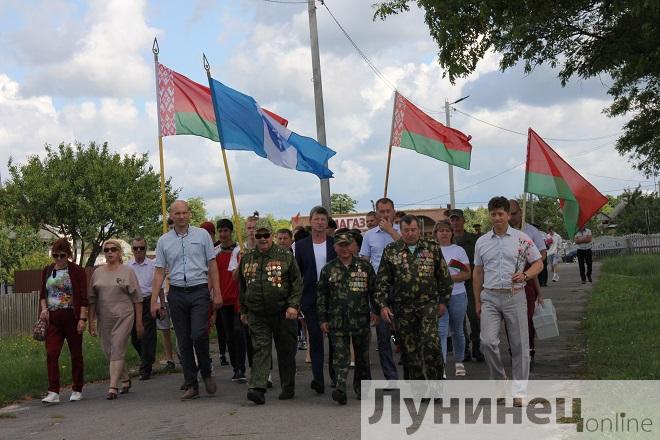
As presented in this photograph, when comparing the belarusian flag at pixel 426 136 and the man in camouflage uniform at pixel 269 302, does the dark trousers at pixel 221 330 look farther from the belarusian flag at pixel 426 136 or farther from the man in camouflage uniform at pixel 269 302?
the belarusian flag at pixel 426 136

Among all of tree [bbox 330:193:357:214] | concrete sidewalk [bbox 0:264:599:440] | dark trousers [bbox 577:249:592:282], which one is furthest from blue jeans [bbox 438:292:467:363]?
tree [bbox 330:193:357:214]

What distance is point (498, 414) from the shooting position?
840 centimetres

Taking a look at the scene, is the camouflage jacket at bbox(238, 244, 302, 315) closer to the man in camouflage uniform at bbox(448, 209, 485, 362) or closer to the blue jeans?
the blue jeans

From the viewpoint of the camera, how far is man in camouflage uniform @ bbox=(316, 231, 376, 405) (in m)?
9.60

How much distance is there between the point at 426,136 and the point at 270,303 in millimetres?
8812

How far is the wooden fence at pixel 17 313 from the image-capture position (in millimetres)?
23984

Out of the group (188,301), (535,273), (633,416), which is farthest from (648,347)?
(188,301)

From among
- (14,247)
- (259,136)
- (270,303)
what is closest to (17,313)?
(259,136)

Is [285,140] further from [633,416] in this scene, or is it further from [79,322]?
[633,416]

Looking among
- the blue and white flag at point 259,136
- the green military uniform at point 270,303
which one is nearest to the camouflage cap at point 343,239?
the green military uniform at point 270,303

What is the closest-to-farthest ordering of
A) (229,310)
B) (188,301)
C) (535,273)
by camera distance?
(535,273) → (188,301) → (229,310)

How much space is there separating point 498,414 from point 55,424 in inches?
159

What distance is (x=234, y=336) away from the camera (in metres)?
11.9

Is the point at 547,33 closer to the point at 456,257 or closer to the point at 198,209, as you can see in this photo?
the point at 456,257
